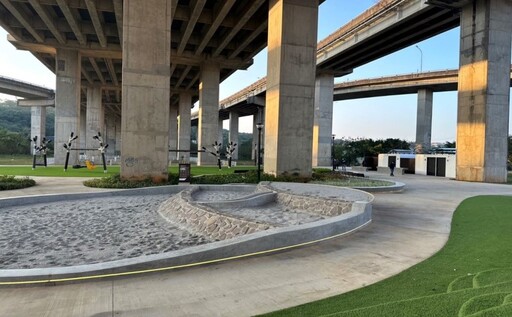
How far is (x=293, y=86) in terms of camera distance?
21.6 metres

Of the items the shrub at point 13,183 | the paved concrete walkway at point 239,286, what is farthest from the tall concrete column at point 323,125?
the paved concrete walkway at point 239,286

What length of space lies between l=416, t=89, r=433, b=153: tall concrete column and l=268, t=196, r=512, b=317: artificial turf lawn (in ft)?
183

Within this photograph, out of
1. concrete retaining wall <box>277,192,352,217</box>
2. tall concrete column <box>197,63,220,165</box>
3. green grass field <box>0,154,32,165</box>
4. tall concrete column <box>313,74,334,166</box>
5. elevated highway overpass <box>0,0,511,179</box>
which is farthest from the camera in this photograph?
tall concrete column <box>313,74,334,166</box>

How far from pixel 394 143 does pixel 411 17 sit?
39.4 meters

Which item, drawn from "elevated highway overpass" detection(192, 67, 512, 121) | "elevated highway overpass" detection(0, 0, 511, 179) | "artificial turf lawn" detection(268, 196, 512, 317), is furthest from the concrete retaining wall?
"elevated highway overpass" detection(192, 67, 512, 121)

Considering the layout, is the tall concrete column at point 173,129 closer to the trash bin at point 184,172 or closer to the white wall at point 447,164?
the white wall at point 447,164

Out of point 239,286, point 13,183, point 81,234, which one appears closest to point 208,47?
Result: point 13,183

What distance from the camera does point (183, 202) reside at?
12.5 metres

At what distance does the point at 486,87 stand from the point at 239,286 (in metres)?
27.9

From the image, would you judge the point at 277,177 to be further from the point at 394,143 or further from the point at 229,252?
the point at 394,143

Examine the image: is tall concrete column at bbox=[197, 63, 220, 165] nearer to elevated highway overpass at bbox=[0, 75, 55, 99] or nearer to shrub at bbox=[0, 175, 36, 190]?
shrub at bbox=[0, 175, 36, 190]

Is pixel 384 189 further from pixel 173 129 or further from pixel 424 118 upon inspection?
pixel 173 129

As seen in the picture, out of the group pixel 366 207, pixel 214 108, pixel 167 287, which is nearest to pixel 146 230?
pixel 167 287

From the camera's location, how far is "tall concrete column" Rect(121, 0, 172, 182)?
19.2m
